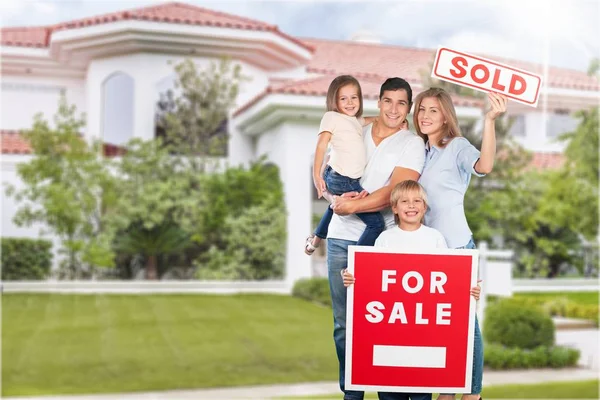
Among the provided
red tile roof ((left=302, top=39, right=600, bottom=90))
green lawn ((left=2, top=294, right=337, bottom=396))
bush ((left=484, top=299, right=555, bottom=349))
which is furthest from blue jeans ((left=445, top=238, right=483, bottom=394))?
red tile roof ((left=302, top=39, right=600, bottom=90))

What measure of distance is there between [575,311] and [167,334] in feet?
26.9

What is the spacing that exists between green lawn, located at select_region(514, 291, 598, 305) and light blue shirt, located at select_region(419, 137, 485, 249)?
16240 millimetres

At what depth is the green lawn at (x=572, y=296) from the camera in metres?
17.6

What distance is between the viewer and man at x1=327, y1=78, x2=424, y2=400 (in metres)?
2.03

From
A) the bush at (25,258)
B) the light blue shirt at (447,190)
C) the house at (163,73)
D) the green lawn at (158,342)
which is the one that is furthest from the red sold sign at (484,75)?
the bush at (25,258)

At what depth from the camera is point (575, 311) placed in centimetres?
1634

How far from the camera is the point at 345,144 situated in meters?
2.05

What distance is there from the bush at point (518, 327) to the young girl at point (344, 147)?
35.8ft

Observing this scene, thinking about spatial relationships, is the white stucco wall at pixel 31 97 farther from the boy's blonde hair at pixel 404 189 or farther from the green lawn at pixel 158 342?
the boy's blonde hair at pixel 404 189

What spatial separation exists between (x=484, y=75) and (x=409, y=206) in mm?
385

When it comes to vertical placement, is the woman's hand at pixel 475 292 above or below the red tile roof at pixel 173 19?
below

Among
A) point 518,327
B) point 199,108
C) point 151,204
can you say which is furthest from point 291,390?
point 199,108

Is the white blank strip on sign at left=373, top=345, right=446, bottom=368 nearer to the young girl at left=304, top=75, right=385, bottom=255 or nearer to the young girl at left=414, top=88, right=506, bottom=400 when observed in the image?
the young girl at left=414, top=88, right=506, bottom=400

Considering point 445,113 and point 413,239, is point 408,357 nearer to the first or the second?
point 413,239
